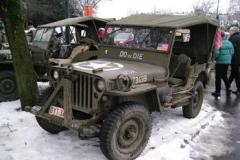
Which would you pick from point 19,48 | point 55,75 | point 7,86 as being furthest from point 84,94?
point 7,86

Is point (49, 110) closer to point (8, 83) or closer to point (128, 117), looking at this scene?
point (128, 117)

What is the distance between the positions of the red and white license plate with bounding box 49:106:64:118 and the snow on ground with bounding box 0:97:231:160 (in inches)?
21.9

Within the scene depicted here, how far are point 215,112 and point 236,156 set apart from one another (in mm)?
2402

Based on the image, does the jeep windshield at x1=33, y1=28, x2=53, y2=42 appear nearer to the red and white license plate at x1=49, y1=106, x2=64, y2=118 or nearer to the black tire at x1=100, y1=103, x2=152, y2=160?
the red and white license plate at x1=49, y1=106, x2=64, y2=118

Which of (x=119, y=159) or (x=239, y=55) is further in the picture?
(x=239, y=55)

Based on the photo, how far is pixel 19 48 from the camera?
707 centimetres

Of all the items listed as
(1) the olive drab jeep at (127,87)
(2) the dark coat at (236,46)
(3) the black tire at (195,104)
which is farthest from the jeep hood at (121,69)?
(2) the dark coat at (236,46)

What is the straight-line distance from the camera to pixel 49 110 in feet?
18.8

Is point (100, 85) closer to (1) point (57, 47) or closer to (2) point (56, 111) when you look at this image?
(2) point (56, 111)

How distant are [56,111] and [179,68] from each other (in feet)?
9.81

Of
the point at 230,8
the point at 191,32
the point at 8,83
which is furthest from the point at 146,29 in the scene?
the point at 230,8

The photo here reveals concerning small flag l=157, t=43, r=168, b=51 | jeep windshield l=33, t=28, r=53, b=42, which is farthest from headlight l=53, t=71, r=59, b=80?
jeep windshield l=33, t=28, r=53, b=42

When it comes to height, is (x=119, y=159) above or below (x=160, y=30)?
below

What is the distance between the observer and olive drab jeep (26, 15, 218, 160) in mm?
5234
